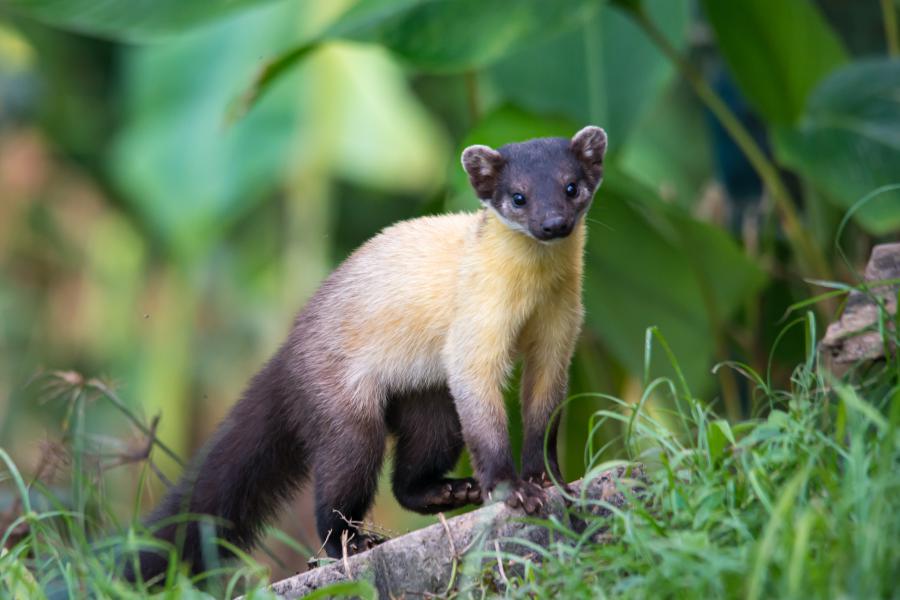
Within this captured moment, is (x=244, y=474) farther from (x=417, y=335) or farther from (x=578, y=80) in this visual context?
(x=578, y=80)

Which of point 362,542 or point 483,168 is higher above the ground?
point 483,168

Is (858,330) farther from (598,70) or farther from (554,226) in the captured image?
(598,70)

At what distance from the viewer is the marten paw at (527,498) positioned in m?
3.79

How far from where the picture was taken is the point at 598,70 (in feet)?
23.0

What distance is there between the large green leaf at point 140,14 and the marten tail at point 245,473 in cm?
228

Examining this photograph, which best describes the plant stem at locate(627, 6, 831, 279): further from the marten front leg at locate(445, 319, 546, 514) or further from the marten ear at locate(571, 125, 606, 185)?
the marten front leg at locate(445, 319, 546, 514)

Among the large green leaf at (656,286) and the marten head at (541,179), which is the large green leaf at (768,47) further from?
the marten head at (541,179)

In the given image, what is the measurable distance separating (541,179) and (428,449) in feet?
3.50

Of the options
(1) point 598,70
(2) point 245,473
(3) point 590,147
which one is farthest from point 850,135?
(2) point 245,473

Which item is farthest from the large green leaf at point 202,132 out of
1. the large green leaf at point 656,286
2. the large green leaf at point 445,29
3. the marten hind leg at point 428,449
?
the marten hind leg at point 428,449

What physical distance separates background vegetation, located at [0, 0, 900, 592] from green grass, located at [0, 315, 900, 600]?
0.89ft

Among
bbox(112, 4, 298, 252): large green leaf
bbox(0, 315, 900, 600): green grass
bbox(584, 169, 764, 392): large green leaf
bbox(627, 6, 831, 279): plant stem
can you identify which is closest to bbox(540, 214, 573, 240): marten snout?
bbox(0, 315, 900, 600): green grass

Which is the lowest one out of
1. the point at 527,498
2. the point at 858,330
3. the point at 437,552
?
the point at 437,552

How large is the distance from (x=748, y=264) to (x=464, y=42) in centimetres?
157
